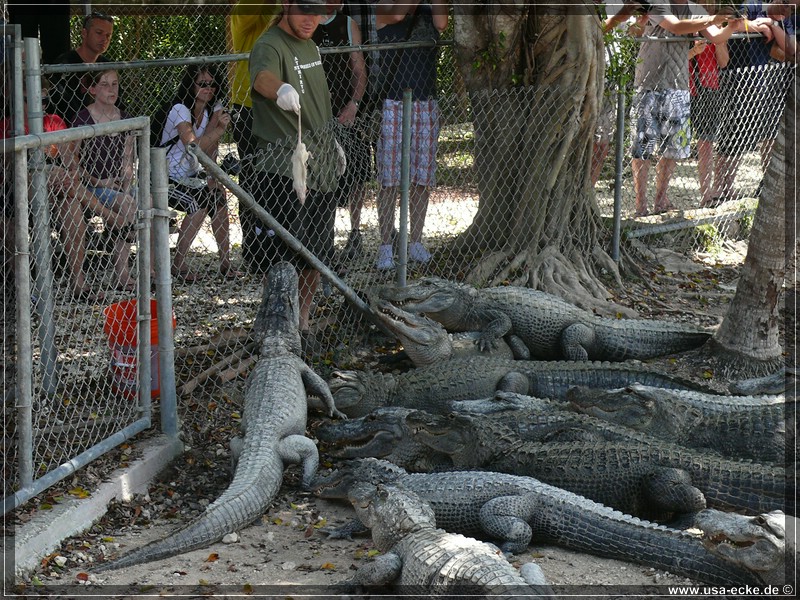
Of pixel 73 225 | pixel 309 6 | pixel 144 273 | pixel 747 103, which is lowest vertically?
pixel 144 273

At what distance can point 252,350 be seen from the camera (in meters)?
5.66

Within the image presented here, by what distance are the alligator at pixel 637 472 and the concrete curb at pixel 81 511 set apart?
A: 4.73 feet

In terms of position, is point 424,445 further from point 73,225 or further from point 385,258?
point 73,225

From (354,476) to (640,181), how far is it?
206 inches

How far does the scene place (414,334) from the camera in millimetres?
5949

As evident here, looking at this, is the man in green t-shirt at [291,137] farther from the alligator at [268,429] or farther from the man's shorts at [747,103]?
the man's shorts at [747,103]

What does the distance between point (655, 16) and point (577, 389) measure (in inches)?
175

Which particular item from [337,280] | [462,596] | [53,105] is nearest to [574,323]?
[337,280]

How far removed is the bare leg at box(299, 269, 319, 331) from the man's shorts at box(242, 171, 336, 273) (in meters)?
0.10

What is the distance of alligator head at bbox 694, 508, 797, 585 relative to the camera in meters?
3.28

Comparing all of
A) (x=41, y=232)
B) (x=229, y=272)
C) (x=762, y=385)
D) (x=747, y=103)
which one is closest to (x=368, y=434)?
(x=41, y=232)

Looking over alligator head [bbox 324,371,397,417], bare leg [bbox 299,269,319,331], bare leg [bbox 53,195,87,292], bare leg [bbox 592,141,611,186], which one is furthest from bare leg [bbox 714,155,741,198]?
bare leg [bbox 53,195,87,292]

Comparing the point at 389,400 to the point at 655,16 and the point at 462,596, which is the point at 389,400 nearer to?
the point at 462,596

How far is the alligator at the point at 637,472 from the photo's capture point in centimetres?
412
